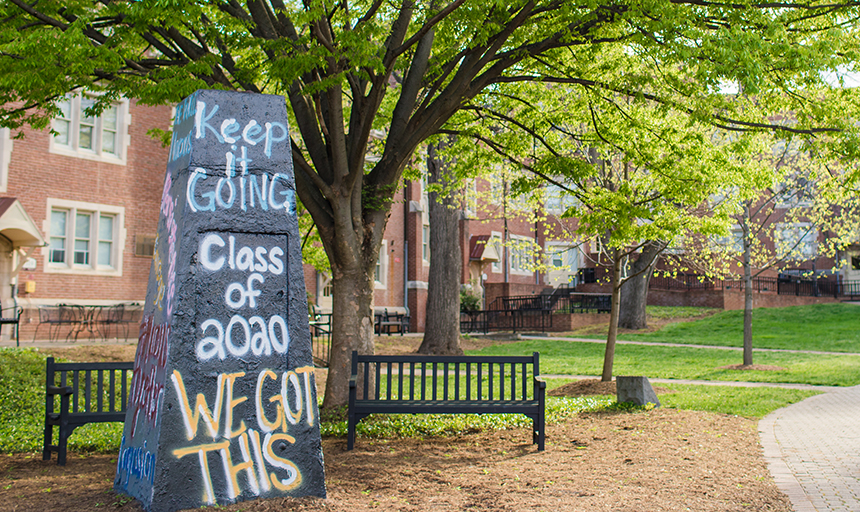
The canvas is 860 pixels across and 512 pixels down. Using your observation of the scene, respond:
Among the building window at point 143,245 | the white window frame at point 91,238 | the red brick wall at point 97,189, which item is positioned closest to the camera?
the red brick wall at point 97,189

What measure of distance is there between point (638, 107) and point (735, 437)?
175 inches

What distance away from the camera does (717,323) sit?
25484 mm

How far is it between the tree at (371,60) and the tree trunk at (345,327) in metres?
0.02

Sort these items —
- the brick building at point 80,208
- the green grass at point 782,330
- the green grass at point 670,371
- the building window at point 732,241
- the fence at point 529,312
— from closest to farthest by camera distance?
the green grass at point 670,371, the building window at point 732,241, the brick building at point 80,208, the green grass at point 782,330, the fence at point 529,312

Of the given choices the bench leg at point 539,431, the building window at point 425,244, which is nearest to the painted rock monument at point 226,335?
the bench leg at point 539,431

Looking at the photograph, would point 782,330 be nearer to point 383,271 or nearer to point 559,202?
point 559,202

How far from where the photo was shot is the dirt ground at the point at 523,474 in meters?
4.77

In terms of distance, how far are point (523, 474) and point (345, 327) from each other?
3.39 meters

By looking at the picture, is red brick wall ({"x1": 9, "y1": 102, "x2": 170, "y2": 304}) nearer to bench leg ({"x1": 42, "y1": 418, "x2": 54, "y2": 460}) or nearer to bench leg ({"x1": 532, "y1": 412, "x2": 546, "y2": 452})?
bench leg ({"x1": 42, "y1": 418, "x2": 54, "y2": 460})

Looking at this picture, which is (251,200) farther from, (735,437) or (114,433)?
(735,437)

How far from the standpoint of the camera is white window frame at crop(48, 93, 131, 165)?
18797mm

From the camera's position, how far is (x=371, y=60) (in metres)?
6.88

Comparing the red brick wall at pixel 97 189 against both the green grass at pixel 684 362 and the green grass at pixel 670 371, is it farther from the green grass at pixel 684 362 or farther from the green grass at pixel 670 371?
the green grass at pixel 684 362

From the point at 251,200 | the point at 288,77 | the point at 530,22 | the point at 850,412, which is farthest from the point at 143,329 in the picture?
the point at 850,412
